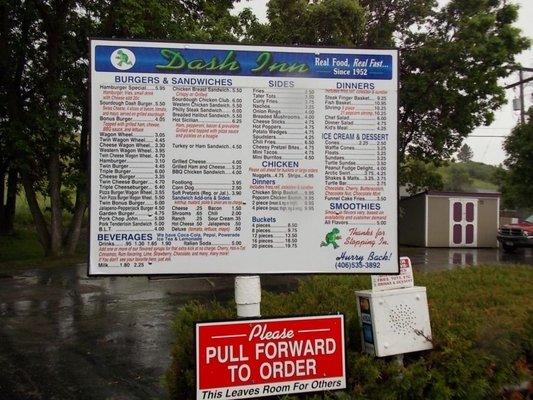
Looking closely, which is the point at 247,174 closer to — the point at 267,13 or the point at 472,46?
the point at 267,13

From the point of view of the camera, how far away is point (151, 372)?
19.7 feet

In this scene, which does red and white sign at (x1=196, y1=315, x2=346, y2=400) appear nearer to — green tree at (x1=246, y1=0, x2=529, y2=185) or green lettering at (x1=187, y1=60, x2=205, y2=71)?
green lettering at (x1=187, y1=60, x2=205, y2=71)

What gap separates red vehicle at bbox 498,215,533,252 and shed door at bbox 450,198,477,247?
5.56 ft

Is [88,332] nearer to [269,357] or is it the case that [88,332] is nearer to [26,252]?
[269,357]

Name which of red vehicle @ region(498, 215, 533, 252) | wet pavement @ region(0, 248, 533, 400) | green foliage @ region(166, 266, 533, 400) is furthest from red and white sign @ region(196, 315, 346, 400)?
red vehicle @ region(498, 215, 533, 252)

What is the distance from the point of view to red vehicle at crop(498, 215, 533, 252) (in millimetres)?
22108

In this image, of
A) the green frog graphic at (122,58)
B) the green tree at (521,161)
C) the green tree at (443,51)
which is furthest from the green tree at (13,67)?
the green tree at (521,161)

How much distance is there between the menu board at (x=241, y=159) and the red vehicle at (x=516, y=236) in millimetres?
20345

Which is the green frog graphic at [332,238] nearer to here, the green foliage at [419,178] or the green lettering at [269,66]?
the green lettering at [269,66]

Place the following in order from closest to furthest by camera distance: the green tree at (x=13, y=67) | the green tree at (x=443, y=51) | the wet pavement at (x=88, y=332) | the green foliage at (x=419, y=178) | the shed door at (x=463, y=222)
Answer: the wet pavement at (x=88, y=332) → the green tree at (x=13, y=67) → the green tree at (x=443, y=51) → the shed door at (x=463, y=222) → the green foliage at (x=419, y=178)

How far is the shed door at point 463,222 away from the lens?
2469cm

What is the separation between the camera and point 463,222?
24.7 m

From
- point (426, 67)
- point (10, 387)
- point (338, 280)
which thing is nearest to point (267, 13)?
point (426, 67)

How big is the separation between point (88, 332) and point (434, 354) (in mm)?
5315
